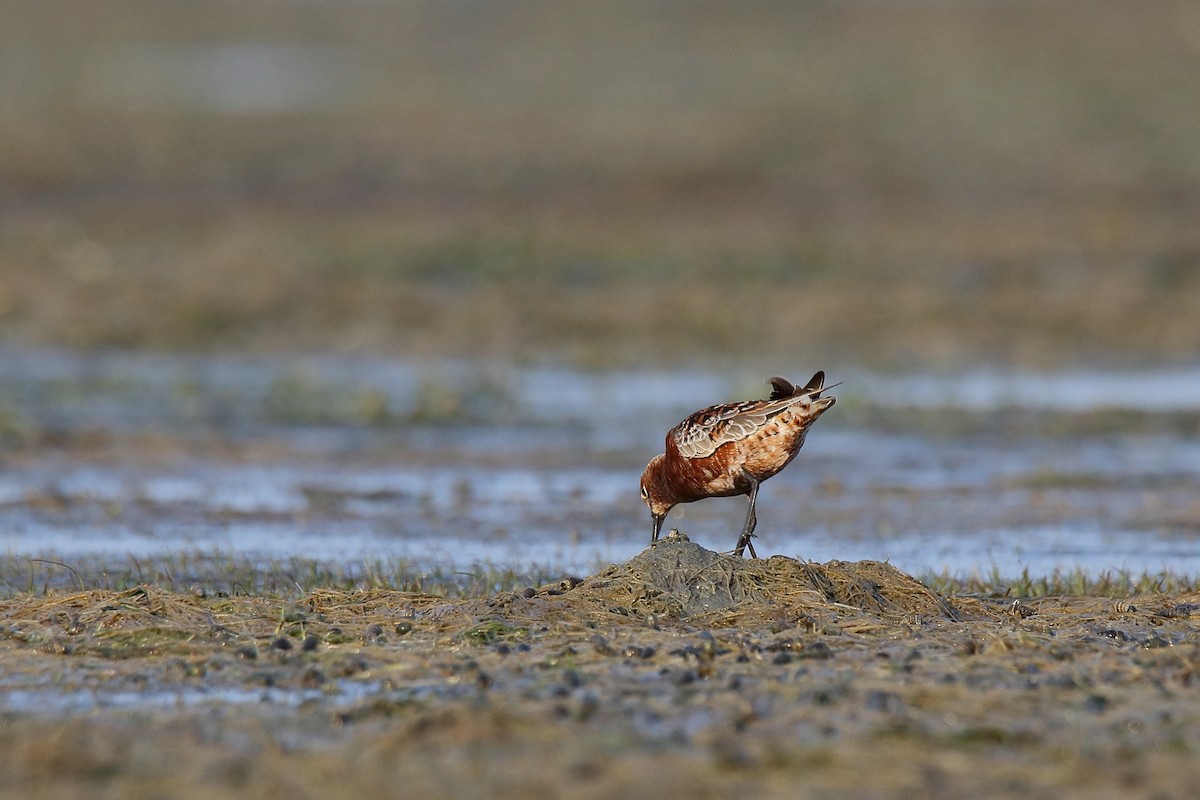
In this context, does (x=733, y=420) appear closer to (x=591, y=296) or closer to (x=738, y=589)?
(x=738, y=589)

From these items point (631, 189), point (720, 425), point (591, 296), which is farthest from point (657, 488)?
point (631, 189)

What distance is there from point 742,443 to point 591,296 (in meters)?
16.2

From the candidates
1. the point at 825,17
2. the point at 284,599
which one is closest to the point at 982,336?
the point at 284,599

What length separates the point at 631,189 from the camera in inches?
1433

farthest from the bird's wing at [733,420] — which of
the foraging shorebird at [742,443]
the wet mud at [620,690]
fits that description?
the wet mud at [620,690]

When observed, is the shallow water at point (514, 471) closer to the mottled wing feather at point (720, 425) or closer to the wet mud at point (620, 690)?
the mottled wing feather at point (720, 425)

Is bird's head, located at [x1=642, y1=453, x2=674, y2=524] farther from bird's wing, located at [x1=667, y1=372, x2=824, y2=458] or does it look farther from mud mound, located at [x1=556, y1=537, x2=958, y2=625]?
mud mound, located at [x1=556, y1=537, x2=958, y2=625]

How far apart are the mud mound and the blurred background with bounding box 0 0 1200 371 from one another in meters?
12.9

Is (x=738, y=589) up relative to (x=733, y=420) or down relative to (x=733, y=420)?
down

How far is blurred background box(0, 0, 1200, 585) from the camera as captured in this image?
1491 cm

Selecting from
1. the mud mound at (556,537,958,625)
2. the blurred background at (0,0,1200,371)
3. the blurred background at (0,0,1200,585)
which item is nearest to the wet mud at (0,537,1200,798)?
the mud mound at (556,537,958,625)

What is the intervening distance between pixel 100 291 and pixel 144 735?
64.4 feet

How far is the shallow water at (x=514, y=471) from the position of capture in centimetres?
1361

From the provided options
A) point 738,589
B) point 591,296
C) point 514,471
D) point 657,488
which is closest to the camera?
point 738,589
